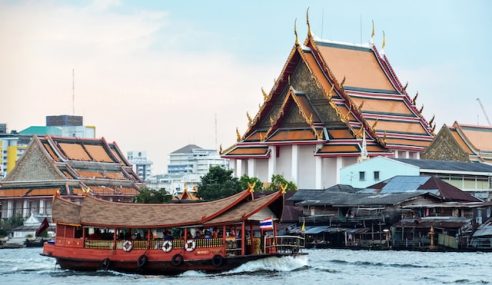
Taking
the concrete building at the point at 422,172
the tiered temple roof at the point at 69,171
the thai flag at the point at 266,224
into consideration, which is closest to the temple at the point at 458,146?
the concrete building at the point at 422,172

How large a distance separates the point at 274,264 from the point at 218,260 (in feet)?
6.80

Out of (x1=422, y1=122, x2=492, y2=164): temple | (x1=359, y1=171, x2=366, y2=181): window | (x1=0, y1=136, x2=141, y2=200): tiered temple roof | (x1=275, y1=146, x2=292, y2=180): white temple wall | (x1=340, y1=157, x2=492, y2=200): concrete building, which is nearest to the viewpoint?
(x1=340, y1=157, x2=492, y2=200): concrete building

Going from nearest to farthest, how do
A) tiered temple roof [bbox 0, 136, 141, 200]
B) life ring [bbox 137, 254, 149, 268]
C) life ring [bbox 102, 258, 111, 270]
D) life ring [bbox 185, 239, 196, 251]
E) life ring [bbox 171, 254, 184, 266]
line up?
life ring [bbox 171, 254, 184, 266] → life ring [bbox 185, 239, 196, 251] → life ring [bbox 137, 254, 149, 268] → life ring [bbox 102, 258, 111, 270] → tiered temple roof [bbox 0, 136, 141, 200]

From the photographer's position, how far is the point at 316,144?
355 ft

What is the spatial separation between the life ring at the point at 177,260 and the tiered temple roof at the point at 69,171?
7453cm

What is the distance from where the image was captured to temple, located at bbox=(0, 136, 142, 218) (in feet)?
440

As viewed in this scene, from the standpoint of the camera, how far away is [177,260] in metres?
57.6

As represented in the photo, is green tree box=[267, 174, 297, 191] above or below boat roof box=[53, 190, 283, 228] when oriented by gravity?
above

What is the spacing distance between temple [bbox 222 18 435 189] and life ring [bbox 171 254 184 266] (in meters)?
48.6

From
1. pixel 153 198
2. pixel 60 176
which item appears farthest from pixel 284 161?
pixel 60 176

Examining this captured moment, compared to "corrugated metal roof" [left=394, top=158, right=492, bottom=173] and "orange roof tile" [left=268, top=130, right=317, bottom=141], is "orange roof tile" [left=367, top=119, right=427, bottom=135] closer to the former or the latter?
"orange roof tile" [left=268, top=130, right=317, bottom=141]

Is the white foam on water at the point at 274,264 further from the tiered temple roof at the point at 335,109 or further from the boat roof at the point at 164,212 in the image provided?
the tiered temple roof at the point at 335,109

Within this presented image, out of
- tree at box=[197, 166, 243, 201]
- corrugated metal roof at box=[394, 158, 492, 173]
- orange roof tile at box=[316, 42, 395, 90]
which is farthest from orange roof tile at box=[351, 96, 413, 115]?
Answer: tree at box=[197, 166, 243, 201]

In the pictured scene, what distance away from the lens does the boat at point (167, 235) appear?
187 feet
